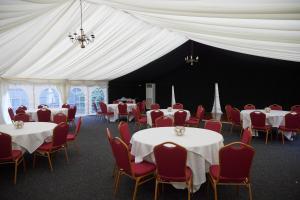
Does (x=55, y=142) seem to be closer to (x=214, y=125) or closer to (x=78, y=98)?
(x=214, y=125)

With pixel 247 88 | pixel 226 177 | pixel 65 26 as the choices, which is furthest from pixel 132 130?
pixel 247 88

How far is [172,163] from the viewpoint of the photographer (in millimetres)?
2857

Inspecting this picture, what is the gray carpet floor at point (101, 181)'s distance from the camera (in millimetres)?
3396

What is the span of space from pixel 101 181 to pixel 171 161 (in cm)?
170

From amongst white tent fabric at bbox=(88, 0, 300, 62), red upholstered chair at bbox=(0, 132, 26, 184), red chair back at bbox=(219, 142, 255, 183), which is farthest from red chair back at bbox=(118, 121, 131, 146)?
white tent fabric at bbox=(88, 0, 300, 62)

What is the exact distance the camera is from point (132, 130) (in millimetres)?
8484

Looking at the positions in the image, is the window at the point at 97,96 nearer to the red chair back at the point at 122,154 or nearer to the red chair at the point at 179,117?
the red chair at the point at 179,117

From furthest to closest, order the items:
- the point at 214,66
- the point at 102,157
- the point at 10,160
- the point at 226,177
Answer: the point at 214,66, the point at 102,157, the point at 10,160, the point at 226,177

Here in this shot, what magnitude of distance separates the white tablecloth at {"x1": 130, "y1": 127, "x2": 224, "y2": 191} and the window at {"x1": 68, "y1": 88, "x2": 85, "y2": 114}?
31.7 feet

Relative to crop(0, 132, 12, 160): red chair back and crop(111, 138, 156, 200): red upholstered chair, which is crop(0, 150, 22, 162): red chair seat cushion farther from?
crop(111, 138, 156, 200): red upholstered chair

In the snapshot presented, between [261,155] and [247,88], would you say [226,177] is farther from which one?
[247,88]

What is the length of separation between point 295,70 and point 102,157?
10218mm

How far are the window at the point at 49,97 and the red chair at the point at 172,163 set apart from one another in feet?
33.1

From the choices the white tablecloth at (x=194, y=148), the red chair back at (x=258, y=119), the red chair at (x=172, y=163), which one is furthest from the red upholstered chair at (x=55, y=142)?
the red chair back at (x=258, y=119)
